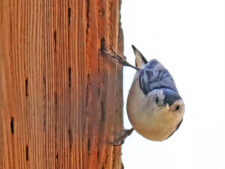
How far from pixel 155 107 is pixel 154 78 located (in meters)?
0.26

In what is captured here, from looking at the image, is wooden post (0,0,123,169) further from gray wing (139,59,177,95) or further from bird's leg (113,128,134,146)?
gray wing (139,59,177,95)

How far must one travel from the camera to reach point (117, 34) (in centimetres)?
205

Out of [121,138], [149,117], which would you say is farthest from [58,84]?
[149,117]

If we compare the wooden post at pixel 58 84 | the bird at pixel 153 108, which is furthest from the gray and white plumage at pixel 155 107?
the wooden post at pixel 58 84

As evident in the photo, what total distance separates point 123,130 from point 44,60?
1.70ft

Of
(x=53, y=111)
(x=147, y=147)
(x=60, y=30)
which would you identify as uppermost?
(x=60, y=30)

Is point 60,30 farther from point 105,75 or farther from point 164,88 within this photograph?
point 164,88

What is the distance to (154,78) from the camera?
247 centimetres

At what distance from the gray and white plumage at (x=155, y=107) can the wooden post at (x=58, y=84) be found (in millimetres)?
135

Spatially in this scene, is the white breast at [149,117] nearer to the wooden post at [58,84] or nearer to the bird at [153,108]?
the bird at [153,108]

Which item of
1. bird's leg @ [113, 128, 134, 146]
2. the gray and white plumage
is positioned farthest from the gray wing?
bird's leg @ [113, 128, 134, 146]

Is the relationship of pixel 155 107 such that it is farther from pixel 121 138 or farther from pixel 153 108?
pixel 121 138

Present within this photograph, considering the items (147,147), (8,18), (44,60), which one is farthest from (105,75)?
(147,147)

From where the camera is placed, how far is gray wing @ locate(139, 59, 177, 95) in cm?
233
